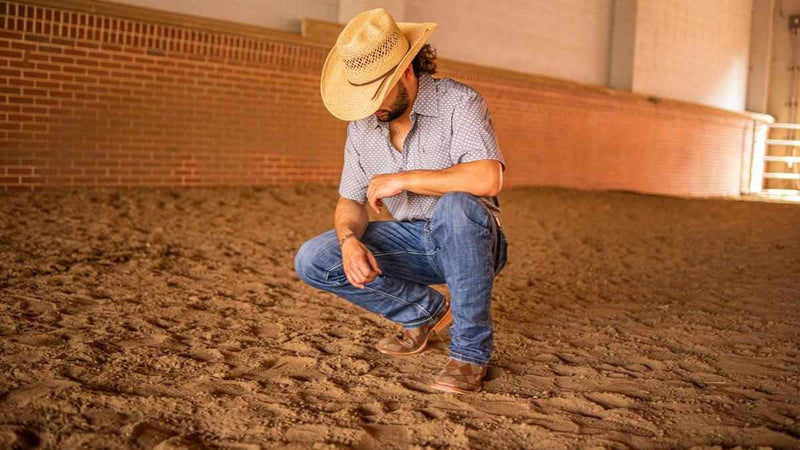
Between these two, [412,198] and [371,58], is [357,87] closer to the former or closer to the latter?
[371,58]

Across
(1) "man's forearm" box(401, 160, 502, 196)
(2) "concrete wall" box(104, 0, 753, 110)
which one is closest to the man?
(1) "man's forearm" box(401, 160, 502, 196)

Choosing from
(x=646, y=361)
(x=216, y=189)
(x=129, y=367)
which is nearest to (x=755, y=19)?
(x=216, y=189)

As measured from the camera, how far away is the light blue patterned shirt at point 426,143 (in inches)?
111

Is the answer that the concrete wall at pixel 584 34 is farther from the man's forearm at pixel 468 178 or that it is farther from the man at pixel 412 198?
the man's forearm at pixel 468 178

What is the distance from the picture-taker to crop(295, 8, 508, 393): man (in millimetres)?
2746

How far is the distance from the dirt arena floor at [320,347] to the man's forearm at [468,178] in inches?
30.3

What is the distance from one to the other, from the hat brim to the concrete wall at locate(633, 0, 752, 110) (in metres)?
11.6

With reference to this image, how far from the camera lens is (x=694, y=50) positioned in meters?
15.6

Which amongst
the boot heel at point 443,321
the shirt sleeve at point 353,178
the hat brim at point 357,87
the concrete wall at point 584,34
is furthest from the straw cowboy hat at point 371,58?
the concrete wall at point 584,34

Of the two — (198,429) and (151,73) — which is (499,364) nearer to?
(198,429)

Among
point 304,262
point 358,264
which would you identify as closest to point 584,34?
point 304,262

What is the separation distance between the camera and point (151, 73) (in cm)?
705

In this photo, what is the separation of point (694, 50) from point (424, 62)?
47.4ft

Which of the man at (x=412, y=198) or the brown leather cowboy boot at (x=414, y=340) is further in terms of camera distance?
the brown leather cowboy boot at (x=414, y=340)
